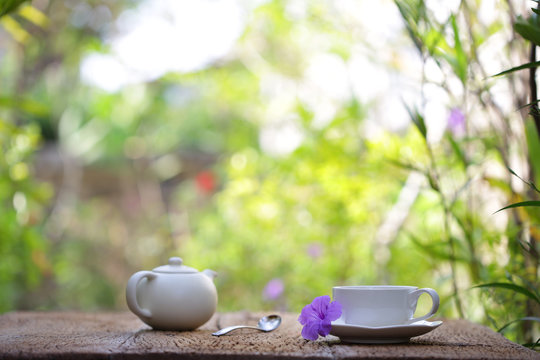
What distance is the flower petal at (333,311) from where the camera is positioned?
0.82 m

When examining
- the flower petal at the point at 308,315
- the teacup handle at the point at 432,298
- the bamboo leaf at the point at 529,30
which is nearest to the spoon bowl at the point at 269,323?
the flower petal at the point at 308,315

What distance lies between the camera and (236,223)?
3.29 metres

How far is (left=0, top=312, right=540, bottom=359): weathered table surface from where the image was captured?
0.70 metres

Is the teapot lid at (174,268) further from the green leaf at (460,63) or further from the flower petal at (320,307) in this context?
the green leaf at (460,63)

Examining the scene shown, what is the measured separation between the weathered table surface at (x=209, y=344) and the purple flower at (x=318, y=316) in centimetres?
2

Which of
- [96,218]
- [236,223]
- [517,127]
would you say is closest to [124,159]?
[96,218]

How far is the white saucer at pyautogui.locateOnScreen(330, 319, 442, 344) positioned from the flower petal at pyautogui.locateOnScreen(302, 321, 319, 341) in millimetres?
24

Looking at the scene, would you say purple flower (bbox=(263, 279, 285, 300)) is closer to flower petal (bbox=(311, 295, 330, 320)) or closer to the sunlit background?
the sunlit background

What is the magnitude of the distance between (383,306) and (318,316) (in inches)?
4.0

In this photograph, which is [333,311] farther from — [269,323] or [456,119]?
[456,119]

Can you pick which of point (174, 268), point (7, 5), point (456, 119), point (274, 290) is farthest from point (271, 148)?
point (7, 5)

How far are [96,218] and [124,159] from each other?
0.64 metres

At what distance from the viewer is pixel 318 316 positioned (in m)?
0.83

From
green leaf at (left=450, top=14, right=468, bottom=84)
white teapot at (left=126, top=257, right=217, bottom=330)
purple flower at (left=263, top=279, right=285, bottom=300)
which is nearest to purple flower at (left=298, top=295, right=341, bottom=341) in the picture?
white teapot at (left=126, top=257, right=217, bottom=330)
